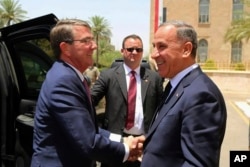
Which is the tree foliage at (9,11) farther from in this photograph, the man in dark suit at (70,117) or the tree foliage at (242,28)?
the man in dark suit at (70,117)

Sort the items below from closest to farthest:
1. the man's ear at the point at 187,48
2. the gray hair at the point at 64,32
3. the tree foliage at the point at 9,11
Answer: the man's ear at the point at 187,48 → the gray hair at the point at 64,32 → the tree foliage at the point at 9,11

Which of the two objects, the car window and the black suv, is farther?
the car window

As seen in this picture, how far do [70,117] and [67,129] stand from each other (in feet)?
0.22

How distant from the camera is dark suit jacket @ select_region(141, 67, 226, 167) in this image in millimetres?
1878

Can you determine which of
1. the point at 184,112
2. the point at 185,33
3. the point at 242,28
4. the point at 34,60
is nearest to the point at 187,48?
the point at 185,33

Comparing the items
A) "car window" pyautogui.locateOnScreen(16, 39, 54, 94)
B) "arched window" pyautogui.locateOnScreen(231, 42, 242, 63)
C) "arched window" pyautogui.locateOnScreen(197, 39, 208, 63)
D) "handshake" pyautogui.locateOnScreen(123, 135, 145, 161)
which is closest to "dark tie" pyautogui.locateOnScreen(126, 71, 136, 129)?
"car window" pyautogui.locateOnScreen(16, 39, 54, 94)

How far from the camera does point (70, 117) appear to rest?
7.04ft

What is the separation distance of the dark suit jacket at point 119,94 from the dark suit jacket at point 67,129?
130 centimetres

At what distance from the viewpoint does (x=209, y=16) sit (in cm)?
4388

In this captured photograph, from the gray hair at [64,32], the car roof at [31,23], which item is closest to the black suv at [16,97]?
the car roof at [31,23]

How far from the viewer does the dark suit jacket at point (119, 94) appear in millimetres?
3654

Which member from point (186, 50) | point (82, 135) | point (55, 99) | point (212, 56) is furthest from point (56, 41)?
point (212, 56)

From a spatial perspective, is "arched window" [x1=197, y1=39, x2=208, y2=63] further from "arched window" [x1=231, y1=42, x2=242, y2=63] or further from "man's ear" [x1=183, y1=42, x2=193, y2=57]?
"man's ear" [x1=183, y1=42, x2=193, y2=57]

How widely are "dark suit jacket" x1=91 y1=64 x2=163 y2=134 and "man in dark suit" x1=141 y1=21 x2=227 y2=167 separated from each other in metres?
1.38
